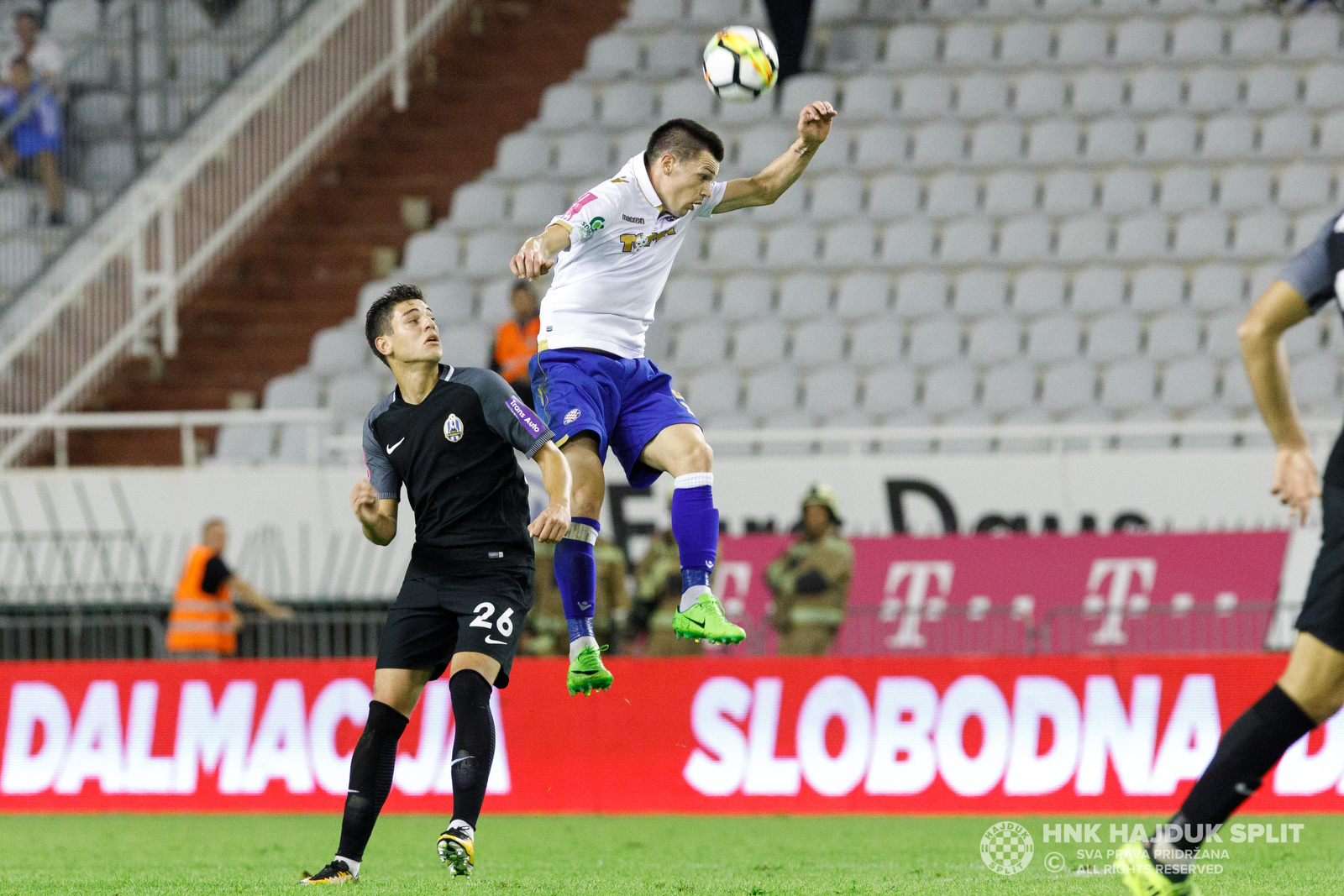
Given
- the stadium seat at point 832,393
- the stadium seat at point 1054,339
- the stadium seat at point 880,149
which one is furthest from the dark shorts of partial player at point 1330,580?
the stadium seat at point 880,149

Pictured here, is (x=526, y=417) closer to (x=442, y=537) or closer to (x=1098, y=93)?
(x=442, y=537)

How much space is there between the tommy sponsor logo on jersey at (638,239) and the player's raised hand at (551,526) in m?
1.39

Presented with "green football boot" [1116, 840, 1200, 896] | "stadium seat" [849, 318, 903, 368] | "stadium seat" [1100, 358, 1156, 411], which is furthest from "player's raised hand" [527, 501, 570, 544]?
"stadium seat" [849, 318, 903, 368]

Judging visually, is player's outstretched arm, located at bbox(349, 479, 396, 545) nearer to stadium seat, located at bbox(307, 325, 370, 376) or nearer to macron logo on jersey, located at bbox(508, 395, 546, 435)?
macron logo on jersey, located at bbox(508, 395, 546, 435)

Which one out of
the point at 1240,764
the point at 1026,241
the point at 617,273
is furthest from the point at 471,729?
the point at 1026,241

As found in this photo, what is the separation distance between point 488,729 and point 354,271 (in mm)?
13116

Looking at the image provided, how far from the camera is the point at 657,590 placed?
43.5 ft

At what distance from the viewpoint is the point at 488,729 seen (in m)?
7.12

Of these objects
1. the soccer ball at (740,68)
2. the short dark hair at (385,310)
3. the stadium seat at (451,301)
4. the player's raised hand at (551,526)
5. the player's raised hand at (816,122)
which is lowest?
the player's raised hand at (551,526)

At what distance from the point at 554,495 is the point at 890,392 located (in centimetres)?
949

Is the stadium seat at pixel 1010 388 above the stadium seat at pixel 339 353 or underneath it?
underneath

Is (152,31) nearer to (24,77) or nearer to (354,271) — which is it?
(24,77)

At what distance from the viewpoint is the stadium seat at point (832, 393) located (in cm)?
1616

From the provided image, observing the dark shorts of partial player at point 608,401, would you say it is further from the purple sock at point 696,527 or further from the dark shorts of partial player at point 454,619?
the dark shorts of partial player at point 454,619
